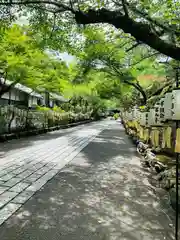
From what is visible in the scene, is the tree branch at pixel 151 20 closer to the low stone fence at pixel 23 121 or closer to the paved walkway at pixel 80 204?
the paved walkway at pixel 80 204

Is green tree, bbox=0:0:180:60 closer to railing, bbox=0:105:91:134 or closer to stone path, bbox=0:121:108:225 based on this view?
stone path, bbox=0:121:108:225

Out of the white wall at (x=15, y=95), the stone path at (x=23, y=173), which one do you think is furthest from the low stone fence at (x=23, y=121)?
the stone path at (x=23, y=173)

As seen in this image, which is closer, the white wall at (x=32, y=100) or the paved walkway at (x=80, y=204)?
the paved walkway at (x=80, y=204)

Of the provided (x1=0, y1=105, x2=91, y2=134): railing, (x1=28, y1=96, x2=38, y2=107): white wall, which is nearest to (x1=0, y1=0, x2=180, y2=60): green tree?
(x1=0, y1=105, x2=91, y2=134): railing

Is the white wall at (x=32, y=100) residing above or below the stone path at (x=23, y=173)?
above

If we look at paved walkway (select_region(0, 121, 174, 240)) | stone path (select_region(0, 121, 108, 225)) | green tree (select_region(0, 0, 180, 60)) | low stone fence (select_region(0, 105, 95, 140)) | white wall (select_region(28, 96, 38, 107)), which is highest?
green tree (select_region(0, 0, 180, 60))

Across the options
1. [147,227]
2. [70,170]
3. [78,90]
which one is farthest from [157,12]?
[78,90]

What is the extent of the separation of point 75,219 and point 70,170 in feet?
9.63

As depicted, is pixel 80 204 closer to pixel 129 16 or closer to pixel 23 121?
pixel 129 16

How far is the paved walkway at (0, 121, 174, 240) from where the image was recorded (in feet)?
10.1

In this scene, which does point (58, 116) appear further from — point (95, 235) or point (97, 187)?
point (95, 235)

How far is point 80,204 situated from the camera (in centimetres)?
401

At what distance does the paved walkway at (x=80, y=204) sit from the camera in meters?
3.08

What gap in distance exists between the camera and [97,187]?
197 inches
